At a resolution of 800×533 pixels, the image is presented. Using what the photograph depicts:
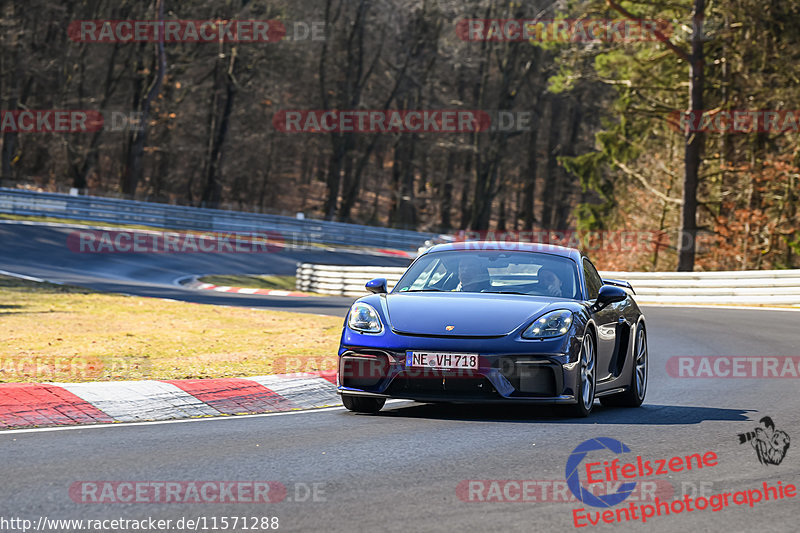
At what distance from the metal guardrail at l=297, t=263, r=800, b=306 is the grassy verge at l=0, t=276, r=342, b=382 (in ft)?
22.5

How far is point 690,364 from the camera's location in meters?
13.6

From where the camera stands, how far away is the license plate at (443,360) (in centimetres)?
809

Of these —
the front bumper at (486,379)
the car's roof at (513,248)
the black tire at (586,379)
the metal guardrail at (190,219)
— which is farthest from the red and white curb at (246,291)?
the front bumper at (486,379)

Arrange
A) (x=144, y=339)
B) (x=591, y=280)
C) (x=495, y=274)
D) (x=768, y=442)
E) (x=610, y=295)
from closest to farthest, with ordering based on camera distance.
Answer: (x=768, y=442) → (x=610, y=295) → (x=495, y=274) → (x=591, y=280) → (x=144, y=339)

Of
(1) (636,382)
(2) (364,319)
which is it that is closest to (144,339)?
(2) (364,319)

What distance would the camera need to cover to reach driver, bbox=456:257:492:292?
9.41 m

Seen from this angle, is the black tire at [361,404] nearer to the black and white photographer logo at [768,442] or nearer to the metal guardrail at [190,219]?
the black and white photographer logo at [768,442]

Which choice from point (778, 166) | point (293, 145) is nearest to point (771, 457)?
point (778, 166)

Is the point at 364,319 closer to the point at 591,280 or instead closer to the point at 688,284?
the point at 591,280

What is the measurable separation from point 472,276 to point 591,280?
3.75 ft

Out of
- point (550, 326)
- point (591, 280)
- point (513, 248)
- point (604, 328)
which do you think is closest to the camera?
point (550, 326)

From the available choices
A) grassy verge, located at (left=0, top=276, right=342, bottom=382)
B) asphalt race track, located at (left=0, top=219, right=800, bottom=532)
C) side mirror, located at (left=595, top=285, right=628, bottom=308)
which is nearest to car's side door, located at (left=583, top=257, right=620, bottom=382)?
side mirror, located at (left=595, top=285, right=628, bottom=308)

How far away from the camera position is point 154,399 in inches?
354

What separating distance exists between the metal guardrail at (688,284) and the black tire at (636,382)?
49.5 feet
